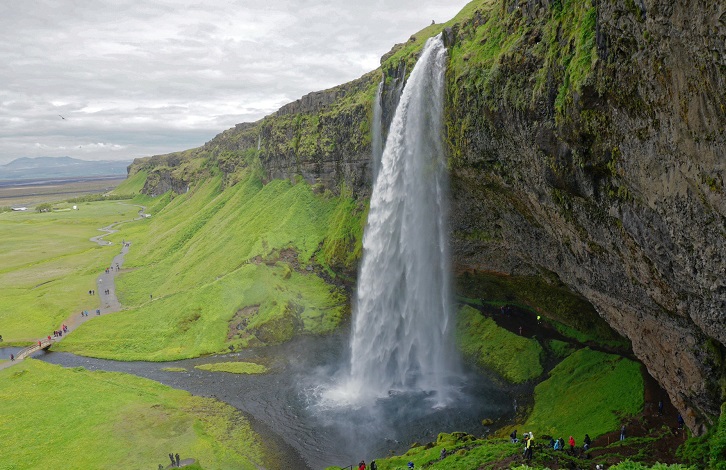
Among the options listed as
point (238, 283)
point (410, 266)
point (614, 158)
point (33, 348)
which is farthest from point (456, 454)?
point (33, 348)

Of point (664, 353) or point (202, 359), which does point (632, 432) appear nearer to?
point (664, 353)

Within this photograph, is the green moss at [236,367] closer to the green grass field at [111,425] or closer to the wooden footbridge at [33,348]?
the green grass field at [111,425]

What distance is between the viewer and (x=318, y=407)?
36.1 m

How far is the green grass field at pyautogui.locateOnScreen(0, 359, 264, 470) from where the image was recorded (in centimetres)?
3014

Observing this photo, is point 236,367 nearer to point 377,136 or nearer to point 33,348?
point 33,348

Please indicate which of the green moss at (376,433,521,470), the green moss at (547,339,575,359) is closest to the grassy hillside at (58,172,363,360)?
the green moss at (547,339,575,359)

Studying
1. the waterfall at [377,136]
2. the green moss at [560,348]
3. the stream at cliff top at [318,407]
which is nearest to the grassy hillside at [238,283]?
the stream at cliff top at [318,407]

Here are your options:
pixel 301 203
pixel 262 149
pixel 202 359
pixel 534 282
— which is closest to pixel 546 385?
pixel 534 282

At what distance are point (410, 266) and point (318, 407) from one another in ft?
51.5

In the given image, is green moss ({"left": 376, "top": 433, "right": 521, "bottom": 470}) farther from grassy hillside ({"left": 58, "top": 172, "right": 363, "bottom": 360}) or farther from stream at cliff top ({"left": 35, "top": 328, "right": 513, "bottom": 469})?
grassy hillside ({"left": 58, "top": 172, "right": 363, "bottom": 360})

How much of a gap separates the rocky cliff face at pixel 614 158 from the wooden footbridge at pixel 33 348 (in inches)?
1975

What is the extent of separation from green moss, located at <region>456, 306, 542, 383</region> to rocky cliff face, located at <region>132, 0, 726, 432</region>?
7923 millimetres

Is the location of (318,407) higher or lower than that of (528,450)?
lower

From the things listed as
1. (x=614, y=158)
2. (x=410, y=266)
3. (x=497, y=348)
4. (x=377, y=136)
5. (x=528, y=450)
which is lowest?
(x=497, y=348)
